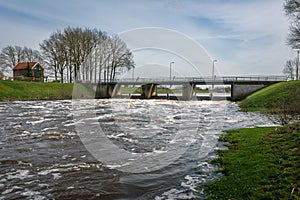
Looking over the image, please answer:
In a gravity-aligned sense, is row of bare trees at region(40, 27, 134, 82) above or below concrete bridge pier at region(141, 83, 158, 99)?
above

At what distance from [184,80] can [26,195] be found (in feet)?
189

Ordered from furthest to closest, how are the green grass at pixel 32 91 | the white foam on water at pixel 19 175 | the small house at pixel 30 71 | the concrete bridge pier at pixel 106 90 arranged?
1. the small house at pixel 30 71
2. the concrete bridge pier at pixel 106 90
3. the green grass at pixel 32 91
4. the white foam on water at pixel 19 175

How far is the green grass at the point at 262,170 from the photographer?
5254 mm

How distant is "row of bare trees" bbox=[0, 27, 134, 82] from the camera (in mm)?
56969

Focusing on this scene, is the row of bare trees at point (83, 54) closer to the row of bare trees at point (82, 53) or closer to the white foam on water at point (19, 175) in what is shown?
the row of bare trees at point (82, 53)

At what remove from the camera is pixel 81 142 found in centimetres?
1163

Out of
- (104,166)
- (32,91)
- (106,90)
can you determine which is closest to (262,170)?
(104,166)

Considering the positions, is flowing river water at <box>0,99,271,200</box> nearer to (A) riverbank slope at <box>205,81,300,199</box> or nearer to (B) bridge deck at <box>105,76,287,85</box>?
(A) riverbank slope at <box>205,81,300,199</box>

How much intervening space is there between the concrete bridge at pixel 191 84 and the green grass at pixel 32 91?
27.8ft

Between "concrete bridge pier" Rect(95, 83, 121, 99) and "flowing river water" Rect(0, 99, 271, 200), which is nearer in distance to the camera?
"flowing river water" Rect(0, 99, 271, 200)

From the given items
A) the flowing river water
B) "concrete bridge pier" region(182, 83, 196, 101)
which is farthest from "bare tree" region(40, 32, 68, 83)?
the flowing river water

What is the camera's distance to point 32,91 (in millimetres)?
46969

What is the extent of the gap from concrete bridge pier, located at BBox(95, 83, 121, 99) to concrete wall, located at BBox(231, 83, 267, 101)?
30.6 meters

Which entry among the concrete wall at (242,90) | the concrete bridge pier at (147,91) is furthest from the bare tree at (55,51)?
the concrete wall at (242,90)
